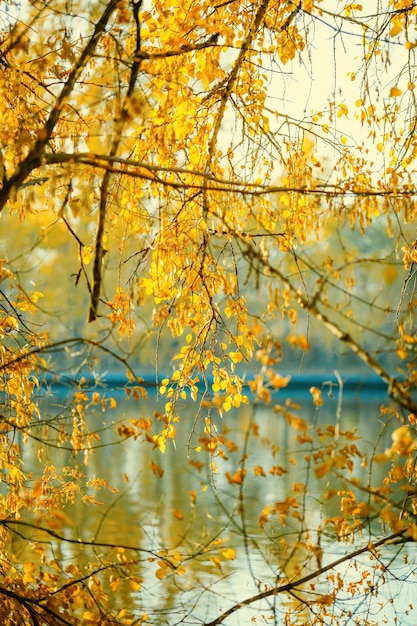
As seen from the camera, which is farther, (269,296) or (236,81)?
(236,81)

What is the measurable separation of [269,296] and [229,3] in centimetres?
139

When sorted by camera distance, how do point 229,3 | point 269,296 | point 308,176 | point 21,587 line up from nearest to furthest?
point 269,296
point 21,587
point 229,3
point 308,176

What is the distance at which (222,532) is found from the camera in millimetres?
5723

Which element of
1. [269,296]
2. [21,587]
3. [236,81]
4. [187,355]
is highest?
[236,81]

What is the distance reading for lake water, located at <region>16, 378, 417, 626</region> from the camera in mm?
3316

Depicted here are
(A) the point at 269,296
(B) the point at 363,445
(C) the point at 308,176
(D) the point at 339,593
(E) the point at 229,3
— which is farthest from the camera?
(B) the point at 363,445

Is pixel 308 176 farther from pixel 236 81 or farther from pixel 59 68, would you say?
pixel 59 68

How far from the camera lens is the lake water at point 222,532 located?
10.9ft

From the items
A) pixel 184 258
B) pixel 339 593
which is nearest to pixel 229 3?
pixel 184 258

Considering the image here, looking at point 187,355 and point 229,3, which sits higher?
point 229,3

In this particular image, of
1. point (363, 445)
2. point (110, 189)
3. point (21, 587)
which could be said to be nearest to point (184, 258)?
point (110, 189)

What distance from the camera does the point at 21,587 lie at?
356cm

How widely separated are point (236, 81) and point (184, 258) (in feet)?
2.76

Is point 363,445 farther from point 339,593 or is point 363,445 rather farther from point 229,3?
point 229,3
